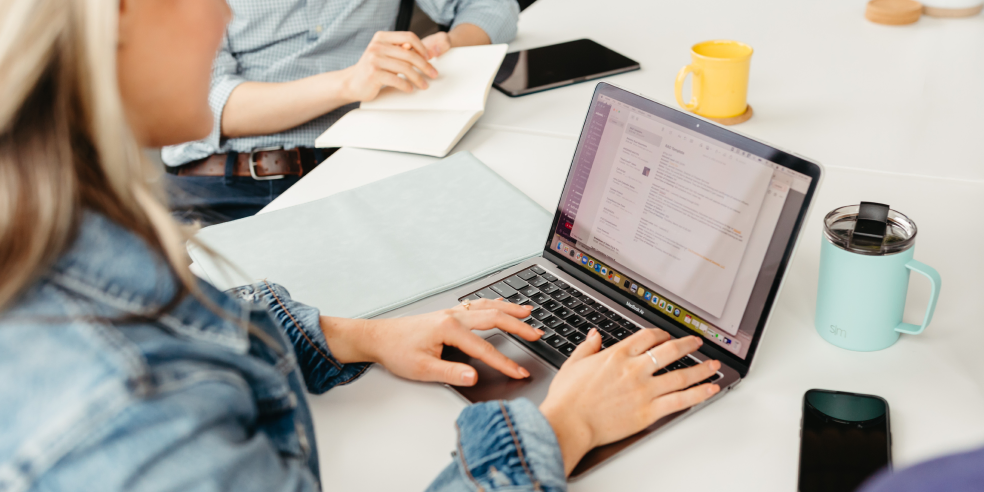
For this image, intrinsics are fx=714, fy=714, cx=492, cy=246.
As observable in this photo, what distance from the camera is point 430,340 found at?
2.40 feet

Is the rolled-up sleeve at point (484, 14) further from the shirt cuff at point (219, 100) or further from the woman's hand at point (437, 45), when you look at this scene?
the shirt cuff at point (219, 100)

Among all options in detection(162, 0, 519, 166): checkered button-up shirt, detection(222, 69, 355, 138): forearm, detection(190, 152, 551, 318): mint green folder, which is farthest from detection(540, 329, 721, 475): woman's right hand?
detection(162, 0, 519, 166): checkered button-up shirt

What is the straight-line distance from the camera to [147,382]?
0.41 metres

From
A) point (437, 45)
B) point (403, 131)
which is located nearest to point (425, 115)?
point (403, 131)

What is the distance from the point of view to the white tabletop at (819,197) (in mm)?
625

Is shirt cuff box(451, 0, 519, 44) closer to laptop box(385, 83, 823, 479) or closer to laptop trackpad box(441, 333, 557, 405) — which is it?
laptop box(385, 83, 823, 479)

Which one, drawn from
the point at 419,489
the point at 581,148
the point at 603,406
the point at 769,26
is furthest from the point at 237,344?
the point at 769,26

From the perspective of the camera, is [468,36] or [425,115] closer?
[425,115]

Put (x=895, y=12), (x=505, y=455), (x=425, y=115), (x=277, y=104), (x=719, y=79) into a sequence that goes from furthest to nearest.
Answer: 1. (x=895, y=12)
2. (x=277, y=104)
3. (x=425, y=115)
4. (x=719, y=79)
5. (x=505, y=455)

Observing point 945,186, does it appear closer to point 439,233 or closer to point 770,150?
point 770,150

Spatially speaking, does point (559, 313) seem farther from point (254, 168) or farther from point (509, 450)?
point (254, 168)

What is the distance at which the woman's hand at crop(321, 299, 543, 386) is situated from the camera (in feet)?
2.32

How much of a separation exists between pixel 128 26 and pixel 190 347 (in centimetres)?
21

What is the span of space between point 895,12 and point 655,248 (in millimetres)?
1087
